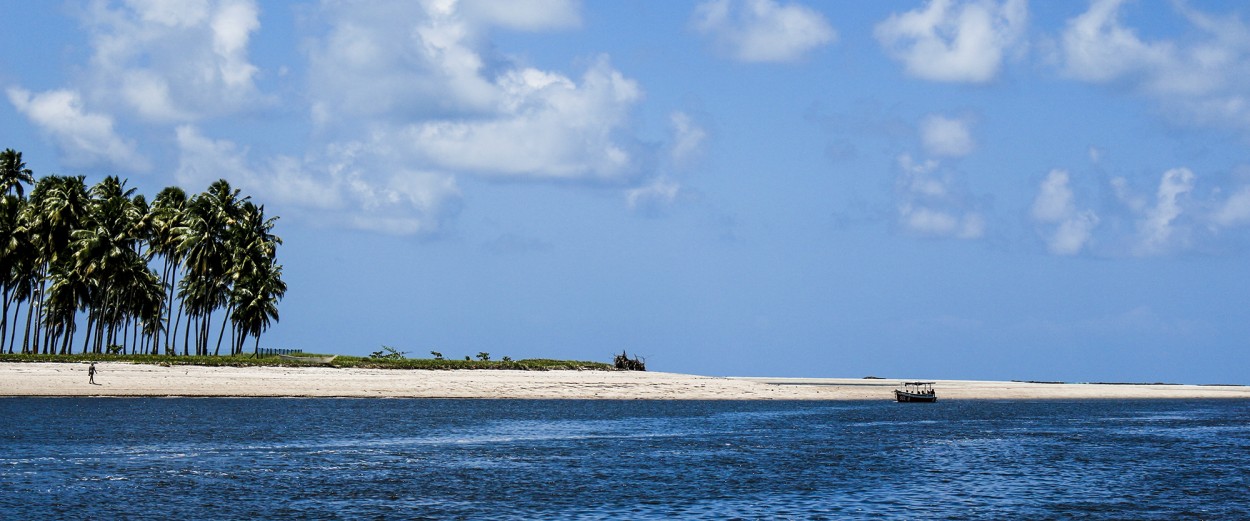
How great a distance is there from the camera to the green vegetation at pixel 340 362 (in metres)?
90.5

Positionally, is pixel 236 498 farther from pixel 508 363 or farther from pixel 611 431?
pixel 508 363

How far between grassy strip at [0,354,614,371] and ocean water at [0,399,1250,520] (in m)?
9.87

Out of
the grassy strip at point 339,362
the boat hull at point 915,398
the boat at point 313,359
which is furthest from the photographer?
the boat hull at point 915,398

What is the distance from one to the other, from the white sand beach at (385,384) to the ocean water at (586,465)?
271 centimetres

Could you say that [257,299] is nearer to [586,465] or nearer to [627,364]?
[627,364]

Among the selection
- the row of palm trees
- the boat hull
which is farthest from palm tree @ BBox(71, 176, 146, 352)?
the boat hull

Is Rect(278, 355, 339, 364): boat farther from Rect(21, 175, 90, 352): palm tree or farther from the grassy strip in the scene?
Rect(21, 175, 90, 352): palm tree

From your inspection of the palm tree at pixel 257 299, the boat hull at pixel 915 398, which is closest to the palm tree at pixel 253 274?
the palm tree at pixel 257 299

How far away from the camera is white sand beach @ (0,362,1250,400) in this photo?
3285 inches

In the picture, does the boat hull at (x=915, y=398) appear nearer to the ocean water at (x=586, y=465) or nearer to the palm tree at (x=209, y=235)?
the ocean water at (x=586, y=465)

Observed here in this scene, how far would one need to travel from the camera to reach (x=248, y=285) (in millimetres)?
134750

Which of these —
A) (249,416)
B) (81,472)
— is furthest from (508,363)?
(81,472)

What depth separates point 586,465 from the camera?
48.3 m

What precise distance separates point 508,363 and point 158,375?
120 ft
